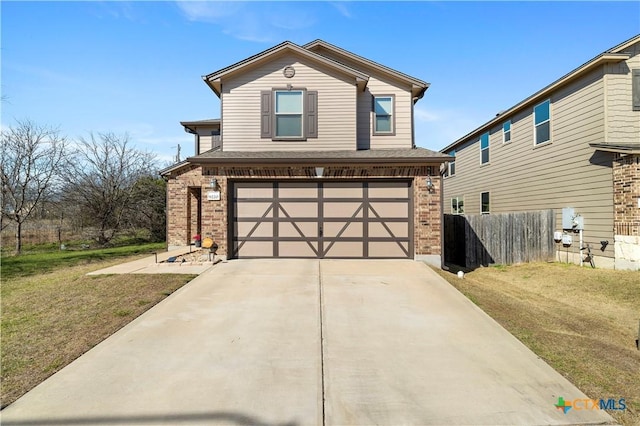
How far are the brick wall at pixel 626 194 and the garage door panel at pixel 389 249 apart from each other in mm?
6250

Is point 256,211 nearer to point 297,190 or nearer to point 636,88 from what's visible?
point 297,190

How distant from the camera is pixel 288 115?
1041cm

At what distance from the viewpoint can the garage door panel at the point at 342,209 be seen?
9711 millimetres

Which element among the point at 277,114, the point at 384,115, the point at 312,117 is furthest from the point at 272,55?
the point at 384,115

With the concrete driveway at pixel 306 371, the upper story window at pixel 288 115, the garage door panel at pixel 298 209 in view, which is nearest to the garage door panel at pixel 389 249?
the garage door panel at pixel 298 209

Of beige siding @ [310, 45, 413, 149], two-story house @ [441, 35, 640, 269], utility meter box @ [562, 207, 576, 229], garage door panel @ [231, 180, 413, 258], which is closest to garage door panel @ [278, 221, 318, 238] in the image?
garage door panel @ [231, 180, 413, 258]

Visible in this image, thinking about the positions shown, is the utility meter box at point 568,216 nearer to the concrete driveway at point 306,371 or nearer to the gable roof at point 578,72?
the gable roof at point 578,72

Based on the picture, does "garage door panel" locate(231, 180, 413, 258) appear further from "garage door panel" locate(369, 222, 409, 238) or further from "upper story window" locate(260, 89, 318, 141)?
"upper story window" locate(260, 89, 318, 141)

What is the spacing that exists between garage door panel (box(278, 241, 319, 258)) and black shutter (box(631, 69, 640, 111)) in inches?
425

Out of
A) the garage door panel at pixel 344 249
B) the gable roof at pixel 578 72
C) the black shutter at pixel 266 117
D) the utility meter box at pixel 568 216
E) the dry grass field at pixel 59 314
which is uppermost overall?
the gable roof at pixel 578 72

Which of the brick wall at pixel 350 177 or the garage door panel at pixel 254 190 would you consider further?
the garage door panel at pixel 254 190

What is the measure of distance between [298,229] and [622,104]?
1081 centimetres

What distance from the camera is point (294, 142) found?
10367 millimetres

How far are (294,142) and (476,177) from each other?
40.1 feet
